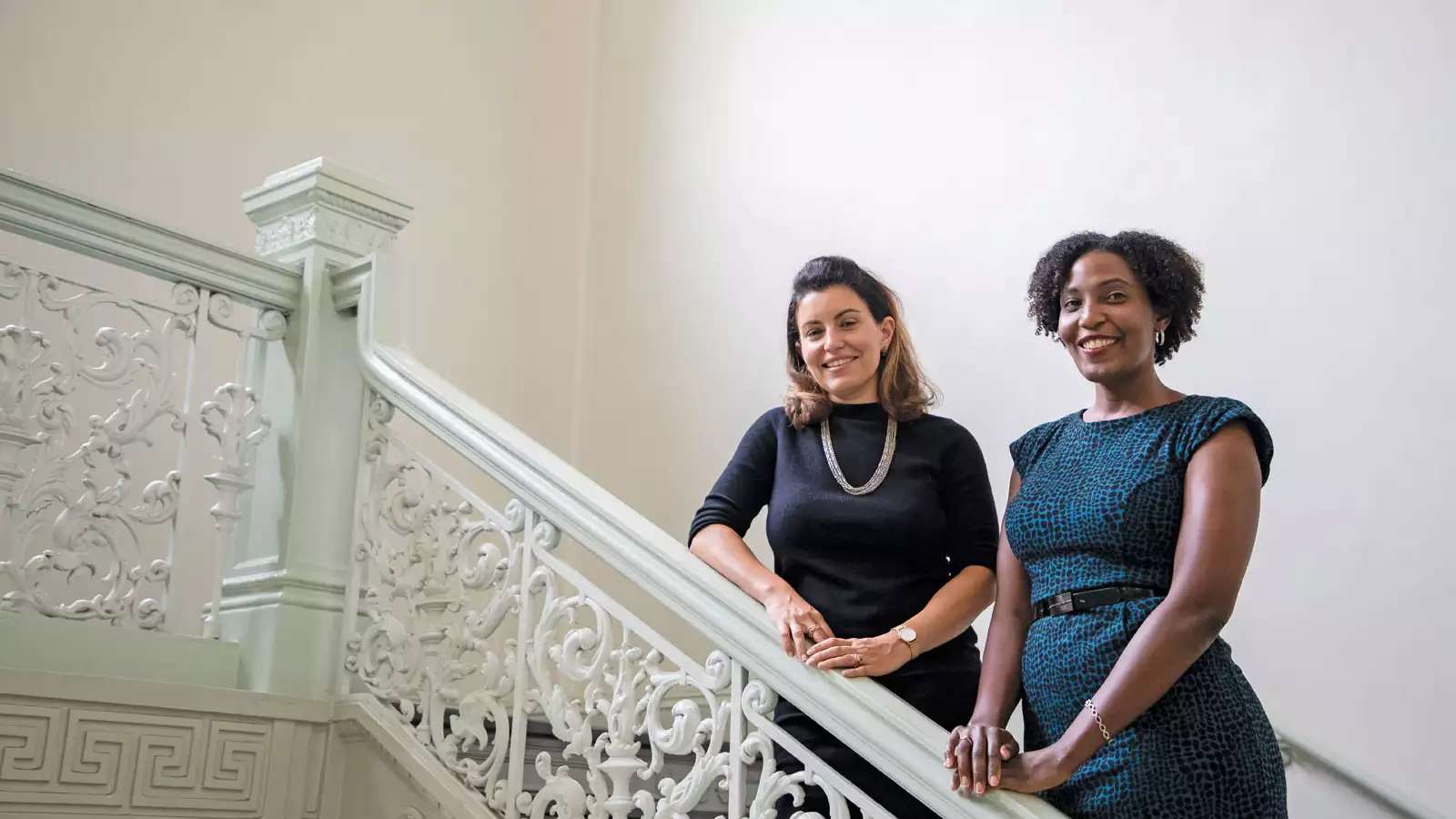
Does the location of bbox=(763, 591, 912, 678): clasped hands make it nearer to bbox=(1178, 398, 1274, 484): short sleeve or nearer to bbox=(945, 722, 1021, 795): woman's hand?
bbox=(945, 722, 1021, 795): woman's hand

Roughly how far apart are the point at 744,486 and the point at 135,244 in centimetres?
141

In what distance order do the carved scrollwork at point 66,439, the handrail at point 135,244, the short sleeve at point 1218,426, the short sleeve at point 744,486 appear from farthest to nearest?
the handrail at point 135,244 → the carved scrollwork at point 66,439 → the short sleeve at point 744,486 → the short sleeve at point 1218,426

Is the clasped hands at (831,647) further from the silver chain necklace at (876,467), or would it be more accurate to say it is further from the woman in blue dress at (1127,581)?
the silver chain necklace at (876,467)

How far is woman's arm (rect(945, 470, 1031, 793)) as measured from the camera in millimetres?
1864

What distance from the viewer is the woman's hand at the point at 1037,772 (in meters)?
1.81

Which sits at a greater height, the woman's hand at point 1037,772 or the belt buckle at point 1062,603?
the belt buckle at point 1062,603

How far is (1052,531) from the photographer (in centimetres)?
197

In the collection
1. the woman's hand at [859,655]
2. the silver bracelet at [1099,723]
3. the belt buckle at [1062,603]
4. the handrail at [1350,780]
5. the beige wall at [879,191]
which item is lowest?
the handrail at [1350,780]

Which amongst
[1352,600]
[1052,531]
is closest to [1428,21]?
[1352,600]

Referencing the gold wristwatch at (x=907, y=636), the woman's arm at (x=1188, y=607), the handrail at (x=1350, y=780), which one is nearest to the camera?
the woman's arm at (x=1188, y=607)

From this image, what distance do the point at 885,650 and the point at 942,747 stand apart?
207 mm

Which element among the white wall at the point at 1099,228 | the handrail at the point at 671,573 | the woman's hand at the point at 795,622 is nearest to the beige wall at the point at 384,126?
the white wall at the point at 1099,228

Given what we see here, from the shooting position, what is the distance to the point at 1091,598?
6.27 ft

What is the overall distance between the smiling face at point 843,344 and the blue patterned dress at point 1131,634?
1.45ft
